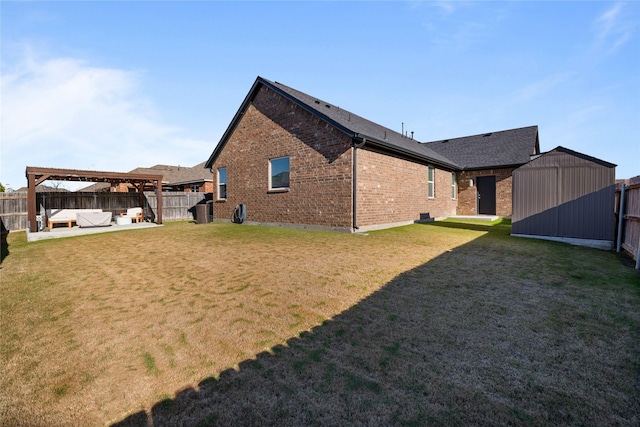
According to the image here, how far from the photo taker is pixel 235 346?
9.80ft

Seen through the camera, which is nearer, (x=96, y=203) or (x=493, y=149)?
(x=96, y=203)

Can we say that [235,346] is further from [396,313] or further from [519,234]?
[519,234]

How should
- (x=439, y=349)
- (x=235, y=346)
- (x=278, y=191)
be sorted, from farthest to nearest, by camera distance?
1. (x=278, y=191)
2. (x=235, y=346)
3. (x=439, y=349)

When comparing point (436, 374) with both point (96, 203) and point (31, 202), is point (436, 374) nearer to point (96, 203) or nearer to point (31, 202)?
point (31, 202)

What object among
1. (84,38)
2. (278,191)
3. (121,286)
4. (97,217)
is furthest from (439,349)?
(97,217)

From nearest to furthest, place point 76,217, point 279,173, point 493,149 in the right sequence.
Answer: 1. point 279,173
2. point 76,217
3. point 493,149

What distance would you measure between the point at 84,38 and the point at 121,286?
7.98 metres

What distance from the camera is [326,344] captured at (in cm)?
296

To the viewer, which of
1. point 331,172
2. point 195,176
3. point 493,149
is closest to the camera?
point 331,172

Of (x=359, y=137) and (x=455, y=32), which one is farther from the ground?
(x=455, y=32)

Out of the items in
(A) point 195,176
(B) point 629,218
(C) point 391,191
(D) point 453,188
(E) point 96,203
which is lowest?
(B) point 629,218

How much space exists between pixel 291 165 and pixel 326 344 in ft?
33.5

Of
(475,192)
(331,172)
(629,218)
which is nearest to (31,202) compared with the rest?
(331,172)

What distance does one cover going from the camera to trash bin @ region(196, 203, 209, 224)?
15.9 meters
